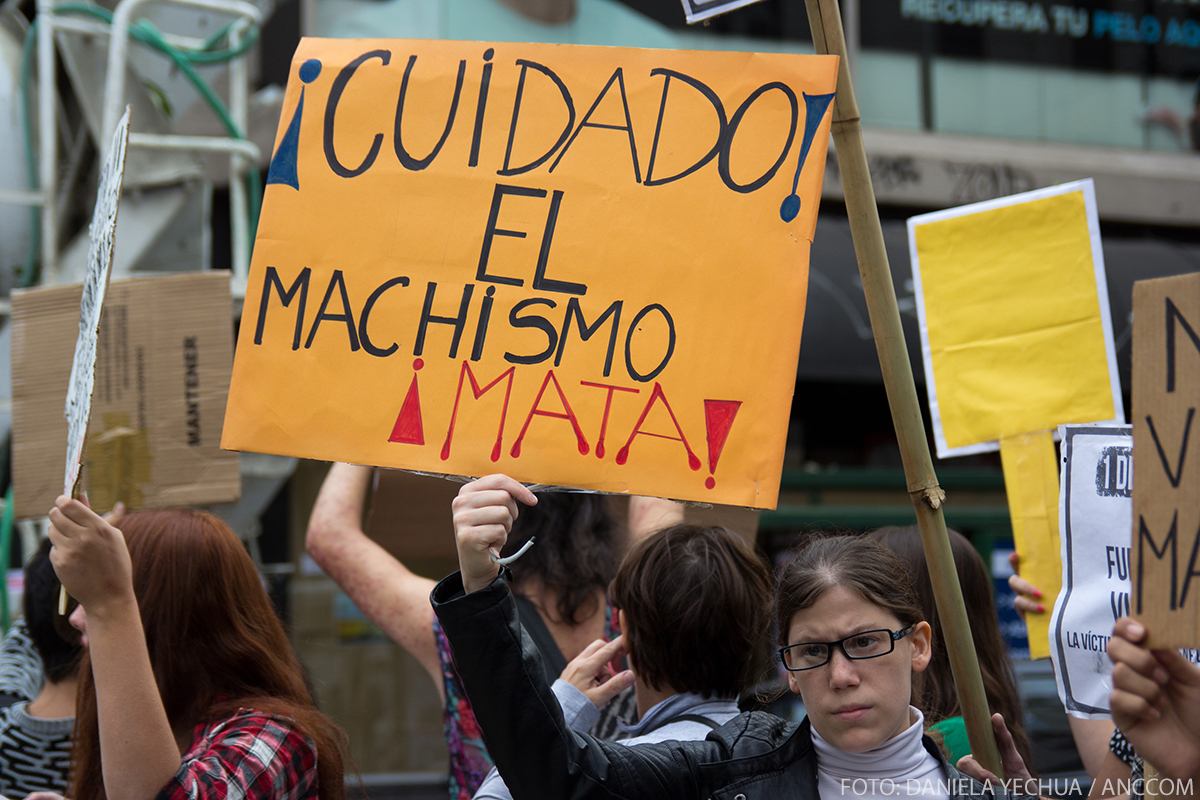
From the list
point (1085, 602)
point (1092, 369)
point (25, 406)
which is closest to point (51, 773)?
point (25, 406)

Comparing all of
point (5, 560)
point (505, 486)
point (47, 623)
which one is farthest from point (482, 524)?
point (5, 560)

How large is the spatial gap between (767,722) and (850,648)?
21 centimetres

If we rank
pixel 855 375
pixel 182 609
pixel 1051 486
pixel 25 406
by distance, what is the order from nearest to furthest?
pixel 182 609, pixel 1051 486, pixel 25 406, pixel 855 375

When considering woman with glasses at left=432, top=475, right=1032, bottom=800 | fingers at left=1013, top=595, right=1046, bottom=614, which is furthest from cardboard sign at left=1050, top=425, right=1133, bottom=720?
woman with glasses at left=432, top=475, right=1032, bottom=800

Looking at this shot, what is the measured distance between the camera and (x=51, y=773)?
2.23 metres

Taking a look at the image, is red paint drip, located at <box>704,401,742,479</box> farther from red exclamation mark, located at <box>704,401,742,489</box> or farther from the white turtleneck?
the white turtleneck

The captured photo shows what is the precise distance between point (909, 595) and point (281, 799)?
1021mm

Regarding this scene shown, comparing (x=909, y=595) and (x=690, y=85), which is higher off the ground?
(x=690, y=85)

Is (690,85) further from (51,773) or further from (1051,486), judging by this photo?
(51,773)

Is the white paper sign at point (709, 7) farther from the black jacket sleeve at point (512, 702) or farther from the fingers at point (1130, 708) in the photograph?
the fingers at point (1130, 708)

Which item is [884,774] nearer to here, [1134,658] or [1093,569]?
[1134,658]

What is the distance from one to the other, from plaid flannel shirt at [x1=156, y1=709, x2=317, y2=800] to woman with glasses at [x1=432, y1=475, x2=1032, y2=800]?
43 cm

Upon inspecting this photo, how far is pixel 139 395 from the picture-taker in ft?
9.00

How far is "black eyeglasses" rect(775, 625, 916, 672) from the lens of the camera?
5.31ft
